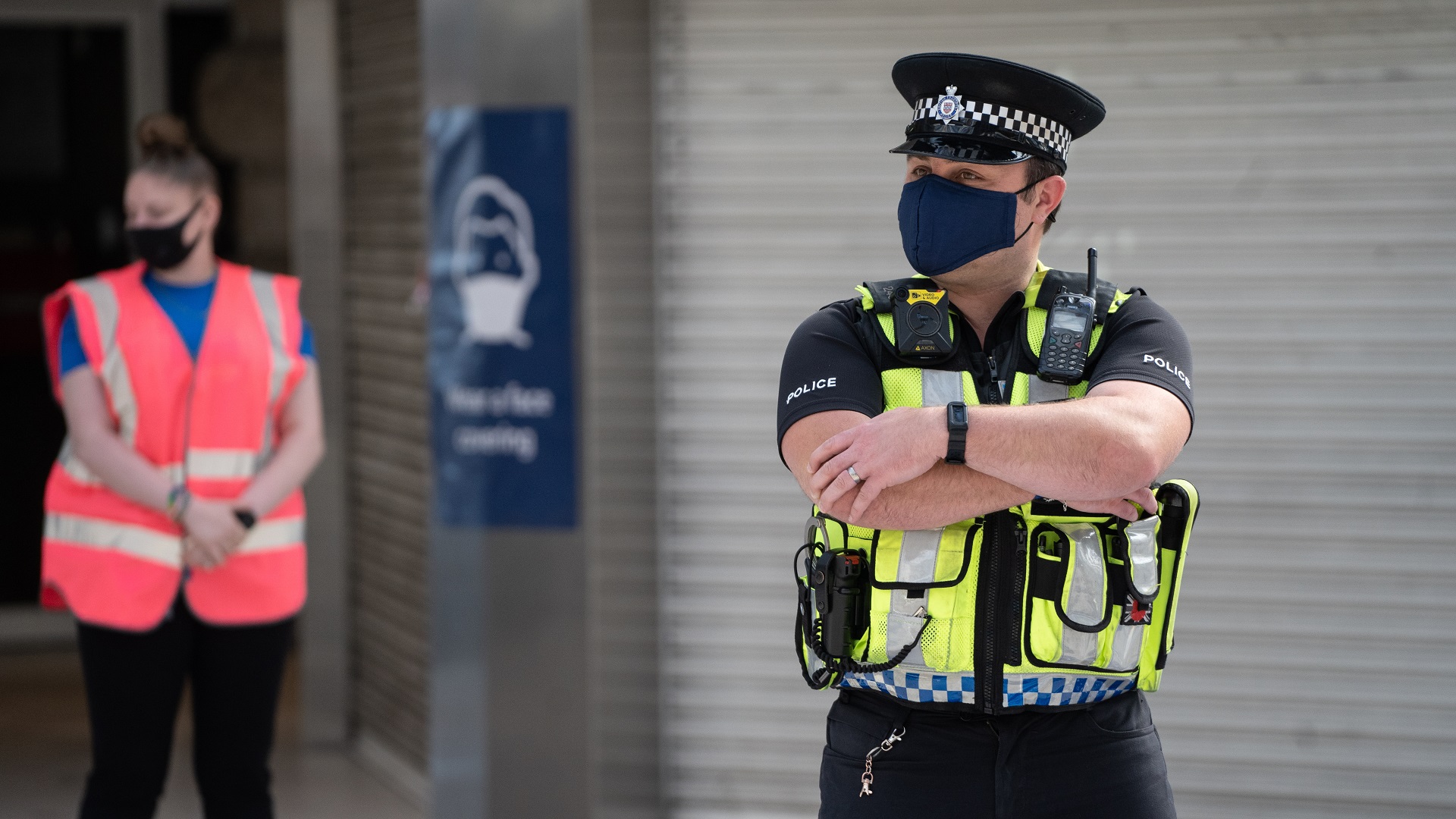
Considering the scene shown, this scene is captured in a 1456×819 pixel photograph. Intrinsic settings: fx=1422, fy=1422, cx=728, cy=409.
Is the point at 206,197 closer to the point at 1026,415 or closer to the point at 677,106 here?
the point at 677,106

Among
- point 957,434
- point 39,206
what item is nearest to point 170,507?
point 957,434

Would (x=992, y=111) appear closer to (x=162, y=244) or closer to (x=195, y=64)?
(x=162, y=244)

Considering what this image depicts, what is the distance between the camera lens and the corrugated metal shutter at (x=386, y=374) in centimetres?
536

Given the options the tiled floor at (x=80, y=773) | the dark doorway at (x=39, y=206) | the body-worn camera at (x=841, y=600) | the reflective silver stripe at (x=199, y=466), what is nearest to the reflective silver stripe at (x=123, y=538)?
the reflective silver stripe at (x=199, y=466)

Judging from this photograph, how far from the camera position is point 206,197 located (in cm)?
380

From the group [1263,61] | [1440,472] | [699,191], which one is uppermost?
[1263,61]

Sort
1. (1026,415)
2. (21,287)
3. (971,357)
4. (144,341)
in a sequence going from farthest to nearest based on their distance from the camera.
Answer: (21,287) < (144,341) < (971,357) < (1026,415)

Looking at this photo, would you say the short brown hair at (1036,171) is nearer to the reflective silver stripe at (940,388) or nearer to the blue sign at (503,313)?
the reflective silver stripe at (940,388)

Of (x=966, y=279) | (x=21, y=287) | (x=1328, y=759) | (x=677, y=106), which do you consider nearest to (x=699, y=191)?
(x=677, y=106)

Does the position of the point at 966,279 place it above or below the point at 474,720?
above

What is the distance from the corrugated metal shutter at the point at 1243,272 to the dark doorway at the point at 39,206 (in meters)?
4.52

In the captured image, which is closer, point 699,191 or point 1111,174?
point 1111,174

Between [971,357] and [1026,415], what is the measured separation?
0.28m

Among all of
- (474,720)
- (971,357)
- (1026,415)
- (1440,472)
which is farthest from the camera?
(474,720)
